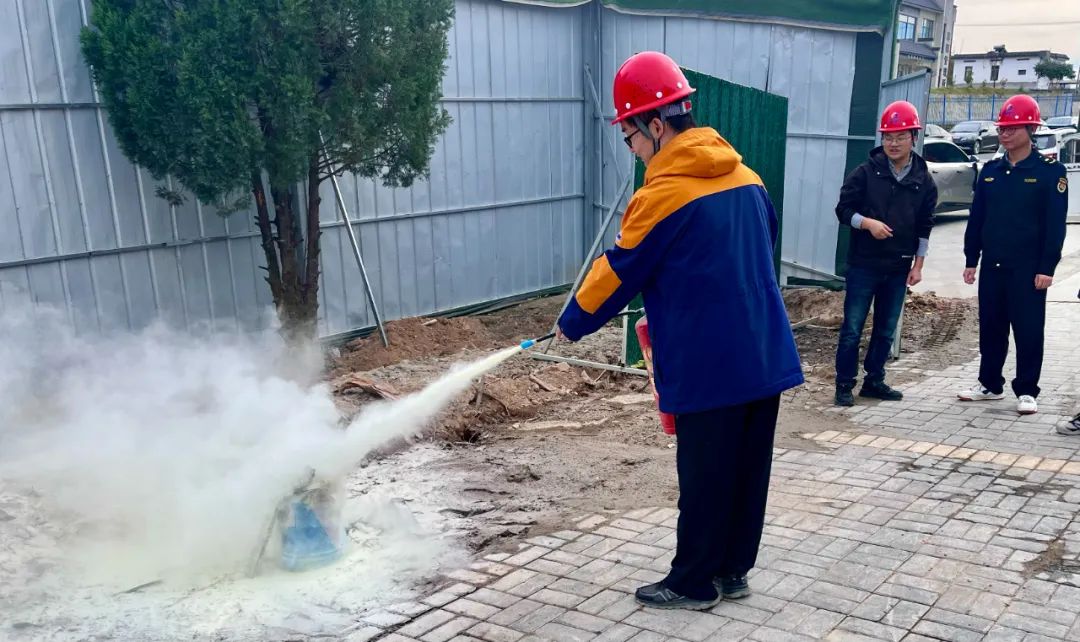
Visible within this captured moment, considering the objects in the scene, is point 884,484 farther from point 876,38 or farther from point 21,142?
point 21,142

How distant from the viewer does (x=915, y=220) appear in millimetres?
6074

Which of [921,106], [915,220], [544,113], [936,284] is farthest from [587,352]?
[936,284]

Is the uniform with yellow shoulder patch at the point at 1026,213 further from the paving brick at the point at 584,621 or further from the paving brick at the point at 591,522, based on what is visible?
the paving brick at the point at 584,621

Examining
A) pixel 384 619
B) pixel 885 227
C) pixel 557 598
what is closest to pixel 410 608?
pixel 384 619

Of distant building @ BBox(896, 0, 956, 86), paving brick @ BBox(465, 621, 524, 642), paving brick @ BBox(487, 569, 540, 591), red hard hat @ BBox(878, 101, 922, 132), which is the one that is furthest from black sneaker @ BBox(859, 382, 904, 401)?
distant building @ BBox(896, 0, 956, 86)

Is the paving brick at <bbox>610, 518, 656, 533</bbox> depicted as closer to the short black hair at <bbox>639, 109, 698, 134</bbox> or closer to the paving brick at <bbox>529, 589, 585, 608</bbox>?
the paving brick at <bbox>529, 589, 585, 608</bbox>

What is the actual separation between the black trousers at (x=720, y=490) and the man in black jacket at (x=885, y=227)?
10.1 feet

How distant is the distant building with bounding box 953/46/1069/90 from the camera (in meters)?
78.6

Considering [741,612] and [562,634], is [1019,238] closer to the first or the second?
[741,612]

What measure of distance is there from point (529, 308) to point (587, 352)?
126 inches

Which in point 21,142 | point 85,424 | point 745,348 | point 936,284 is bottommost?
point 936,284

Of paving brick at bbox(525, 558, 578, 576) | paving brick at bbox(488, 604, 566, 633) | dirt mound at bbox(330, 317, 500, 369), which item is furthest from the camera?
dirt mound at bbox(330, 317, 500, 369)

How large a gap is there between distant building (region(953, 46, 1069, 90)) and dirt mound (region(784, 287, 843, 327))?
77.4 metres

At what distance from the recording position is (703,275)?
3.22 meters
